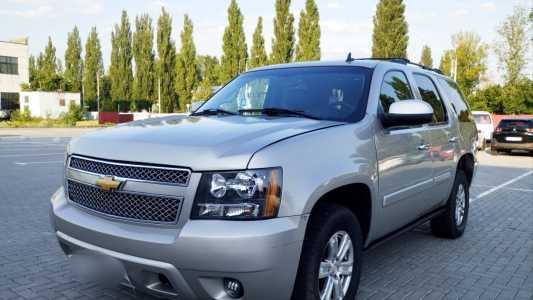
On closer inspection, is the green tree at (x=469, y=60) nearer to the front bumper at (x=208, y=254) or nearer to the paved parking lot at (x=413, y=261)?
the paved parking lot at (x=413, y=261)

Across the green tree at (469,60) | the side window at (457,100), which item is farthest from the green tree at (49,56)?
the side window at (457,100)

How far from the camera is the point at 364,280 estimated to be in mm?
4047

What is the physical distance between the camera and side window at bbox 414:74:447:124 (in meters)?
4.64

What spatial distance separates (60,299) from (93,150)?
140 centimetres

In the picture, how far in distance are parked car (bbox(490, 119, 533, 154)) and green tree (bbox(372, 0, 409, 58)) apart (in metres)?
22.0

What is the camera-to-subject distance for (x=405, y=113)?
345cm

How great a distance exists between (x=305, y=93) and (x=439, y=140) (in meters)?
1.61

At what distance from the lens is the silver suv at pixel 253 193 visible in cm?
246

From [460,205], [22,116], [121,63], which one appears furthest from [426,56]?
[460,205]

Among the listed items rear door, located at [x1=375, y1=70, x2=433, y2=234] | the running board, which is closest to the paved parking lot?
the running board

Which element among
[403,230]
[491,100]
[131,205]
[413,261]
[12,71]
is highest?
[12,71]

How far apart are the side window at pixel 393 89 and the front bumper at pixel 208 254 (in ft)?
5.41

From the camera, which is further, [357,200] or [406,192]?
[406,192]

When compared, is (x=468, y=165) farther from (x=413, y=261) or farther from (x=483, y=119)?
(x=483, y=119)
